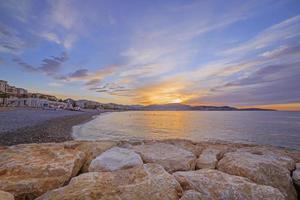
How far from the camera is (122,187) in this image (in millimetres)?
2977

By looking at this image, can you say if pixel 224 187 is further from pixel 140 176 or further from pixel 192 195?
pixel 140 176

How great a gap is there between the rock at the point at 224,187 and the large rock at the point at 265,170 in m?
0.54

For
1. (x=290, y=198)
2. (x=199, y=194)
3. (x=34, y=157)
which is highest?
(x=34, y=157)

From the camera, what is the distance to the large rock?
3.65 meters

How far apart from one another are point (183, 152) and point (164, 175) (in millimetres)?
1582

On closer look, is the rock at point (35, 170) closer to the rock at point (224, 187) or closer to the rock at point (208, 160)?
the rock at point (224, 187)

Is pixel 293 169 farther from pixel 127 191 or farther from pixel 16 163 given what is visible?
pixel 16 163

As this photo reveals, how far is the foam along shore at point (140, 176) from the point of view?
2.91 metres

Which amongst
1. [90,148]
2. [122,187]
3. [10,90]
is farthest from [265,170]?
[10,90]

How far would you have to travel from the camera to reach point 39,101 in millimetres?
141000

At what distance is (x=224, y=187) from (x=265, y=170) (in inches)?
51.9

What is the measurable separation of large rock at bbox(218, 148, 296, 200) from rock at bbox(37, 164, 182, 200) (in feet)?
4.84

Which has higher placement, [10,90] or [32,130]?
[10,90]

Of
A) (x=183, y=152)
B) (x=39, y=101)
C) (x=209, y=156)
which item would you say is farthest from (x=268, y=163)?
(x=39, y=101)
